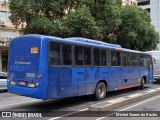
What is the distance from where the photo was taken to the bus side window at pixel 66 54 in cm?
1211

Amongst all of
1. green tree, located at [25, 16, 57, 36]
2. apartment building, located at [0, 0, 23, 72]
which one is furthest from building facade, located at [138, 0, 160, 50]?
green tree, located at [25, 16, 57, 36]

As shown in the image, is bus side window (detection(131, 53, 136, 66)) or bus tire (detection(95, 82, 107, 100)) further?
bus side window (detection(131, 53, 136, 66))

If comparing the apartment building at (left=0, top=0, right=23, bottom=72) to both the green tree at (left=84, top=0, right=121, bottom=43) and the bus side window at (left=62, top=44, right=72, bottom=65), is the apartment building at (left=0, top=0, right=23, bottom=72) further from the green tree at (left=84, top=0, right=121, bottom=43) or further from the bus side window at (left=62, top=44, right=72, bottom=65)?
the bus side window at (left=62, top=44, right=72, bottom=65)

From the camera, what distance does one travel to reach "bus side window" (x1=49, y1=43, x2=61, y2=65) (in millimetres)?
11555

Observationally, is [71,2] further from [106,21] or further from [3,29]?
[3,29]

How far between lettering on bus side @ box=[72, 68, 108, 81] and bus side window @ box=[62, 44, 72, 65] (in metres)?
0.49

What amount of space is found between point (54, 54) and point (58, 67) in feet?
1.69

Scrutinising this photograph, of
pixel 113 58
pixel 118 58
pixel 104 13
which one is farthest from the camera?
pixel 104 13

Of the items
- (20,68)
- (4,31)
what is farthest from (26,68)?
(4,31)

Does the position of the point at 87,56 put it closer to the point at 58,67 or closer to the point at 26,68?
the point at 58,67

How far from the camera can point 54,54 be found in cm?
1170

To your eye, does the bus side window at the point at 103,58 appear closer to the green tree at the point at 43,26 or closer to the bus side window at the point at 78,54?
the bus side window at the point at 78,54

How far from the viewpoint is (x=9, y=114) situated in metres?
10.7

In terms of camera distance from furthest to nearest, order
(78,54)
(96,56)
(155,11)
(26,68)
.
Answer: (155,11) < (96,56) < (78,54) < (26,68)
